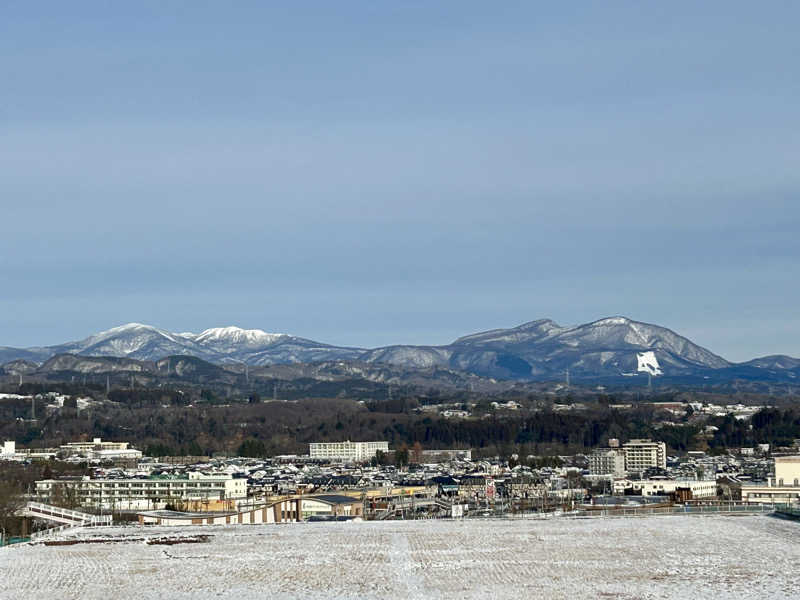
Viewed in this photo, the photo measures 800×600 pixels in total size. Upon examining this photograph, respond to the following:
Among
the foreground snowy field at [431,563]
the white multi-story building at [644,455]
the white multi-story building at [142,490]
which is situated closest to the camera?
the foreground snowy field at [431,563]

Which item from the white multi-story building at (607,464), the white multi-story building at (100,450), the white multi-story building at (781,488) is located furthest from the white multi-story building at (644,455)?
the white multi-story building at (781,488)

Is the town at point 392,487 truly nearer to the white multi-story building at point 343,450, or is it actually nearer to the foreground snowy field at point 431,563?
the white multi-story building at point 343,450

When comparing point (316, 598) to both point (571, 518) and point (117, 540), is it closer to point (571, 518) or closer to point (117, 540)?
point (117, 540)

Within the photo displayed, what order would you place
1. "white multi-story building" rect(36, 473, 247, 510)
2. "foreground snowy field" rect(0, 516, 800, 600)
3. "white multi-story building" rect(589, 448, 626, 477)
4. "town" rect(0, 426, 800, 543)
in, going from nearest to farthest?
1. "foreground snowy field" rect(0, 516, 800, 600)
2. "town" rect(0, 426, 800, 543)
3. "white multi-story building" rect(36, 473, 247, 510)
4. "white multi-story building" rect(589, 448, 626, 477)

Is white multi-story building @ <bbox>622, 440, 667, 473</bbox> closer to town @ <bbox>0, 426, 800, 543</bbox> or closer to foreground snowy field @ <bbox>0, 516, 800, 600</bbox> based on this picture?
town @ <bbox>0, 426, 800, 543</bbox>

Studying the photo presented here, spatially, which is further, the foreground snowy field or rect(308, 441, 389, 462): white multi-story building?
rect(308, 441, 389, 462): white multi-story building

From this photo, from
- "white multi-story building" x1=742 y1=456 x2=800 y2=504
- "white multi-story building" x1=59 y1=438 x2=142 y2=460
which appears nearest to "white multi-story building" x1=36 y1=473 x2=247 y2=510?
"white multi-story building" x1=742 y1=456 x2=800 y2=504

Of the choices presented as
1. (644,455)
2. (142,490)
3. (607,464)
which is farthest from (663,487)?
(644,455)
